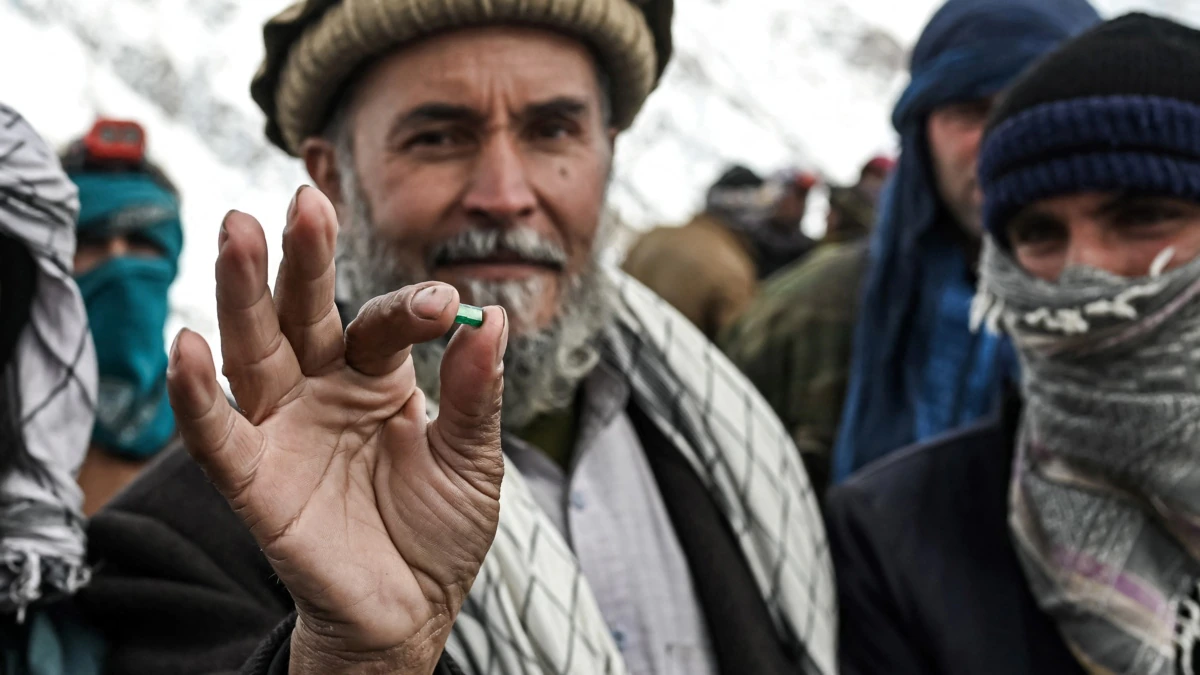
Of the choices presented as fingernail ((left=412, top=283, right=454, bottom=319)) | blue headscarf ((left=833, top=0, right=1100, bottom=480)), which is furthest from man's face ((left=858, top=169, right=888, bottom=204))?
fingernail ((left=412, top=283, right=454, bottom=319))

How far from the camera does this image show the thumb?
123cm

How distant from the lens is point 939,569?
7.21 feet

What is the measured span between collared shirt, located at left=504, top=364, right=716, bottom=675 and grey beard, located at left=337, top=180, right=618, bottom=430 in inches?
3.0

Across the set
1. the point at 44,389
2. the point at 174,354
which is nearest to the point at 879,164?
the point at 44,389

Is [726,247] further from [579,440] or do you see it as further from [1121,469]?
[1121,469]

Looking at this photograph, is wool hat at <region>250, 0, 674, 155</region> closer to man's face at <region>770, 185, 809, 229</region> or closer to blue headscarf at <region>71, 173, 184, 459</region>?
blue headscarf at <region>71, 173, 184, 459</region>

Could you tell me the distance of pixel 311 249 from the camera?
1.17 m

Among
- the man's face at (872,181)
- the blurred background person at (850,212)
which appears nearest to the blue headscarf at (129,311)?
the blurred background person at (850,212)

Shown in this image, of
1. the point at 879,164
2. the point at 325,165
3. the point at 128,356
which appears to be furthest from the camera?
the point at 879,164

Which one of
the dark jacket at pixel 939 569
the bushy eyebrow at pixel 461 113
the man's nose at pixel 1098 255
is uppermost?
the bushy eyebrow at pixel 461 113

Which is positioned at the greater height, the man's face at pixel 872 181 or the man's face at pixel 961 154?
the man's face at pixel 961 154

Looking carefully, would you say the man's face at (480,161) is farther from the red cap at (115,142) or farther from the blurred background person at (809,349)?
the red cap at (115,142)

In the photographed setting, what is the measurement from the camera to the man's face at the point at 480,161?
7.03 ft

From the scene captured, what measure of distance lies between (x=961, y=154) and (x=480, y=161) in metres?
1.59
